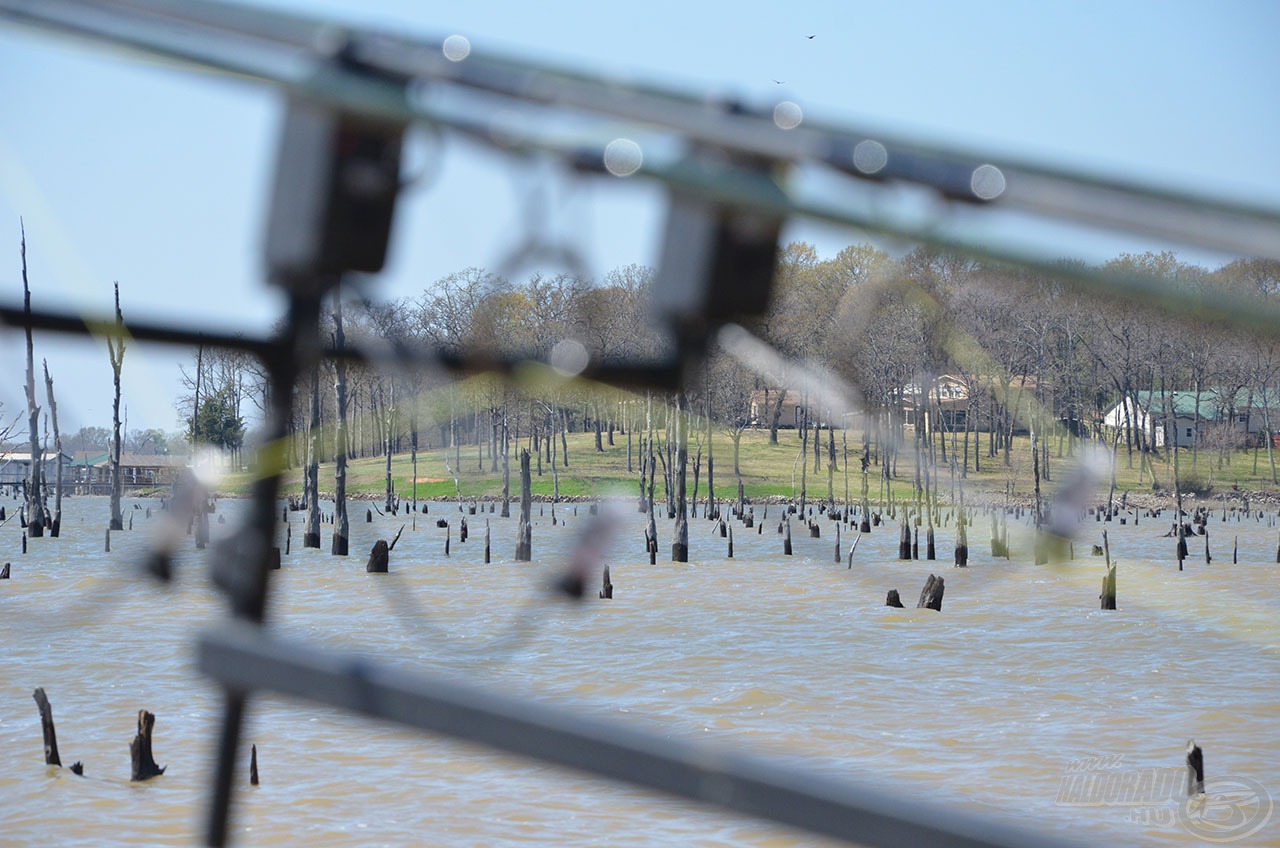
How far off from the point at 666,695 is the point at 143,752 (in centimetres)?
634

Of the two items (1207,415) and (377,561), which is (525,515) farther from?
(1207,415)

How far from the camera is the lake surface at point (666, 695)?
33.6 feet

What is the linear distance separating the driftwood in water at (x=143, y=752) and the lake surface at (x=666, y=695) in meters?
0.15

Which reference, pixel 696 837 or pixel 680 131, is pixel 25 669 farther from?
pixel 680 131

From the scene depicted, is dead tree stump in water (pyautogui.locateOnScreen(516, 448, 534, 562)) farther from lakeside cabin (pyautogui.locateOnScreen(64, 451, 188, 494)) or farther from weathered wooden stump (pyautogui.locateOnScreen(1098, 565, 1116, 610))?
lakeside cabin (pyautogui.locateOnScreen(64, 451, 188, 494))

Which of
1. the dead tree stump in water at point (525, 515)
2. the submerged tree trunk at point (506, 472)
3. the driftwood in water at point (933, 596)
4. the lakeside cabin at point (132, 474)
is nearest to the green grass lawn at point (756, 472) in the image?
the submerged tree trunk at point (506, 472)

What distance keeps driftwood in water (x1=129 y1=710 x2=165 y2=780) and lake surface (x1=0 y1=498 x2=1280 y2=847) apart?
154 mm

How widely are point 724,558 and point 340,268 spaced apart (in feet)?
113

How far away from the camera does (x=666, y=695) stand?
1537 cm

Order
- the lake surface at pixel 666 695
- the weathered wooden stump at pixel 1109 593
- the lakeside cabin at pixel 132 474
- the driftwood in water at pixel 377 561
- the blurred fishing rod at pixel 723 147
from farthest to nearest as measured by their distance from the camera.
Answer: the lakeside cabin at pixel 132 474
the driftwood in water at pixel 377 561
the weathered wooden stump at pixel 1109 593
the lake surface at pixel 666 695
the blurred fishing rod at pixel 723 147

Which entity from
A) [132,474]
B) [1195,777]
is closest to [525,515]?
[1195,777]

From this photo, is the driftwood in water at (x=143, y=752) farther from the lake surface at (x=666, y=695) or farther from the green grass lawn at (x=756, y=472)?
the green grass lawn at (x=756, y=472)

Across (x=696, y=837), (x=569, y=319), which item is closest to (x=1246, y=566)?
(x=696, y=837)

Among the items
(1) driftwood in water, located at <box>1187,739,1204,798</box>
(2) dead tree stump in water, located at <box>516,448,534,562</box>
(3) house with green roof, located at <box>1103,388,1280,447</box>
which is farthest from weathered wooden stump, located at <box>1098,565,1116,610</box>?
(3) house with green roof, located at <box>1103,388,1280,447</box>
